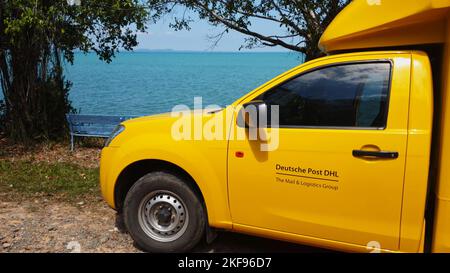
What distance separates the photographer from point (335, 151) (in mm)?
3521

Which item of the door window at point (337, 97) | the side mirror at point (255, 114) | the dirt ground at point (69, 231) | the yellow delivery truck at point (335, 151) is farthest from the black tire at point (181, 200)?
Result: the door window at point (337, 97)

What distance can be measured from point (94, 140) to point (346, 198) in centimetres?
755

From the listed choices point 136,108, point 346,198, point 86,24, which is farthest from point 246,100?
point 136,108

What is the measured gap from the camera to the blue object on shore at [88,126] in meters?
9.08

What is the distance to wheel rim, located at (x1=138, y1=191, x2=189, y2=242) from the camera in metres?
4.31

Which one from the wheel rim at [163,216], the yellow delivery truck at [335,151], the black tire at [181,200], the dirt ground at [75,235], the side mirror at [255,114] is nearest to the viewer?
the yellow delivery truck at [335,151]

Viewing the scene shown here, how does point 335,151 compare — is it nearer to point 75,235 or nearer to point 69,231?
point 75,235

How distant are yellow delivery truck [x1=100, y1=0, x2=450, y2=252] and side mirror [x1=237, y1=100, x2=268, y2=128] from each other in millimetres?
12

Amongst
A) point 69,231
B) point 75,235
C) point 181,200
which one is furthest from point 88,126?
point 181,200

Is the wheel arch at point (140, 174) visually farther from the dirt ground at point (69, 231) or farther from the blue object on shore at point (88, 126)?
the blue object on shore at point (88, 126)

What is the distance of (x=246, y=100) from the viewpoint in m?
4.02

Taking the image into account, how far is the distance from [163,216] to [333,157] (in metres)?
1.78

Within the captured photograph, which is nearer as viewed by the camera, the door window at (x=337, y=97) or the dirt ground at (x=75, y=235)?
the door window at (x=337, y=97)
